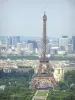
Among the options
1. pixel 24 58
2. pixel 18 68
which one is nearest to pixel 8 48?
pixel 24 58

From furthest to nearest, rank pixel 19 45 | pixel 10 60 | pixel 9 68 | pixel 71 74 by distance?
pixel 19 45 → pixel 10 60 → pixel 9 68 → pixel 71 74

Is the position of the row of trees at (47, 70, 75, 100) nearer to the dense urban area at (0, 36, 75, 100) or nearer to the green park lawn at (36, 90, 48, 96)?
the dense urban area at (0, 36, 75, 100)

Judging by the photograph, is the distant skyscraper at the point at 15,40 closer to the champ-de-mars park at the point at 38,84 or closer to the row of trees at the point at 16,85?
the champ-de-mars park at the point at 38,84

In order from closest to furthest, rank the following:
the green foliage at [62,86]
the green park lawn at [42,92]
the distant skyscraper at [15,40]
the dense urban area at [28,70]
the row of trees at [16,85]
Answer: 1. the row of trees at [16,85]
2. the dense urban area at [28,70]
3. the green park lawn at [42,92]
4. the green foliage at [62,86]
5. the distant skyscraper at [15,40]

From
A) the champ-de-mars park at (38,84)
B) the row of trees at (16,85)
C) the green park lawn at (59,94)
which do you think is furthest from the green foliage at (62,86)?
the row of trees at (16,85)

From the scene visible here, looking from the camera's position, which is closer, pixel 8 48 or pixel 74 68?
pixel 74 68

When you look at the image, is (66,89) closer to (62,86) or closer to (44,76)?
(62,86)

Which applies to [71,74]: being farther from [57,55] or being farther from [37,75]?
[57,55]

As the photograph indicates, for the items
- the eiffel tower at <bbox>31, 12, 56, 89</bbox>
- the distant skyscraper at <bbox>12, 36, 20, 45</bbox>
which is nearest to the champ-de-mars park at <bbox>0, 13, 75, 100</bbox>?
the eiffel tower at <bbox>31, 12, 56, 89</bbox>
